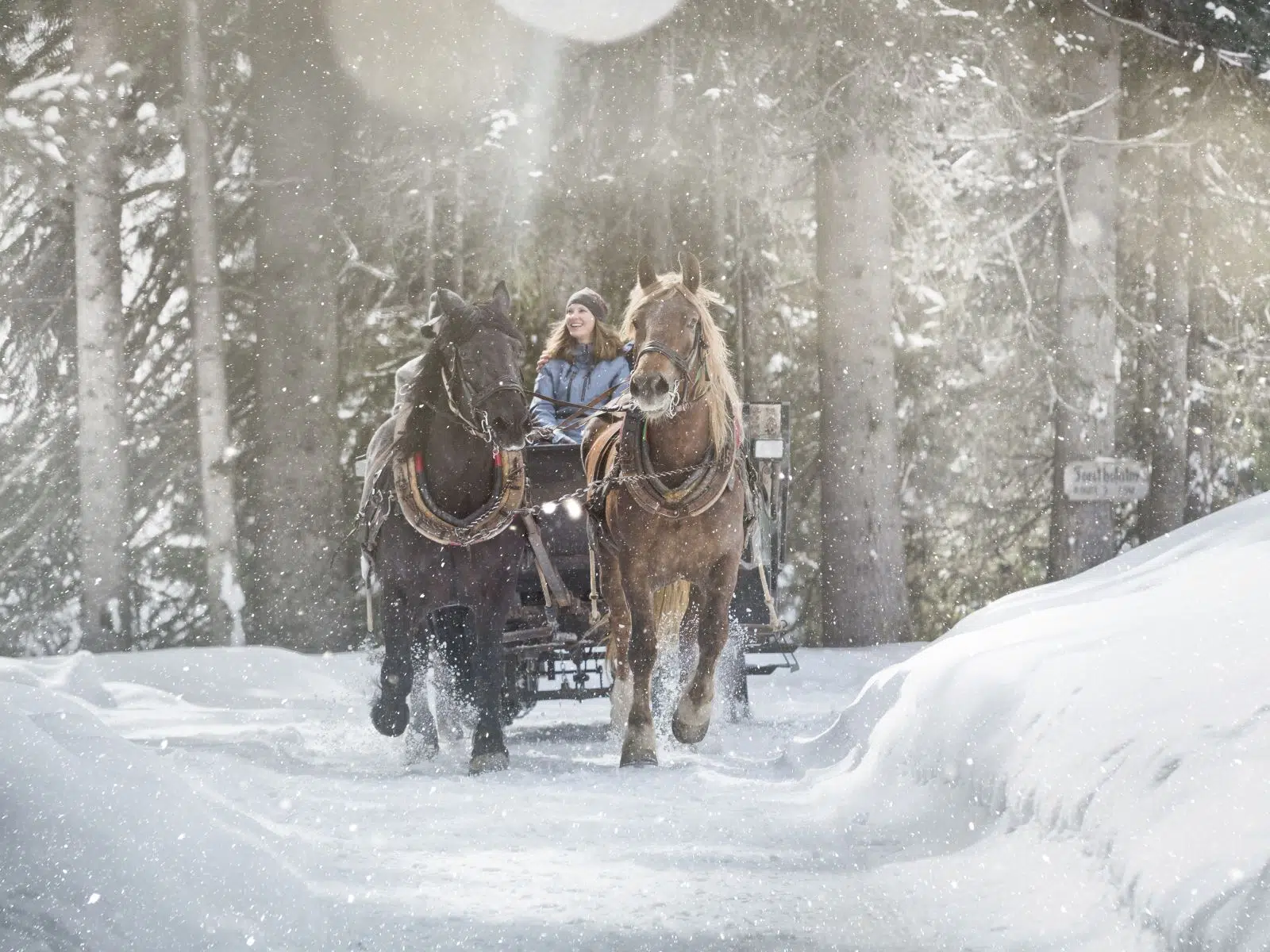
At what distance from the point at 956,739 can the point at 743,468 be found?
2.68 m

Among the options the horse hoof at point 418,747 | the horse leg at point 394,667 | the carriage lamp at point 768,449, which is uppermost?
the carriage lamp at point 768,449

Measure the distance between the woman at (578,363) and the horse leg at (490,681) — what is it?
1.67 m

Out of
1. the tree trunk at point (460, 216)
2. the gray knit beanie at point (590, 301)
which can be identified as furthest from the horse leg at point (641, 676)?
the tree trunk at point (460, 216)

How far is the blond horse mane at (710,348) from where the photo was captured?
7.21m

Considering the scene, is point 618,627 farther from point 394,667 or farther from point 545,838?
point 545,838

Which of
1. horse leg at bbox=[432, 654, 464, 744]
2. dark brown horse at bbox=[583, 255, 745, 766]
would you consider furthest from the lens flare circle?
horse leg at bbox=[432, 654, 464, 744]

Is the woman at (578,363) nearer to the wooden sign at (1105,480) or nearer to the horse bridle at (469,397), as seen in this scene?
the horse bridle at (469,397)

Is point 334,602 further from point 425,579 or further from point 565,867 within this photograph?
point 565,867

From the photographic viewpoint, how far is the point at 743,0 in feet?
42.0

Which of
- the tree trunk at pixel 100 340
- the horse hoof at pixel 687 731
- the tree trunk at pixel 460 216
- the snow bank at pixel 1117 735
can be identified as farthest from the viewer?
the tree trunk at pixel 100 340

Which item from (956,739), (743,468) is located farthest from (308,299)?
Answer: (956,739)

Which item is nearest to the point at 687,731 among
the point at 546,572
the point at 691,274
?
the point at 546,572

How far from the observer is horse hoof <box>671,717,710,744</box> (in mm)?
7996

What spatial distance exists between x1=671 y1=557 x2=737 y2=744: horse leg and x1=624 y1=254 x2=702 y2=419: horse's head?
1.07 meters
